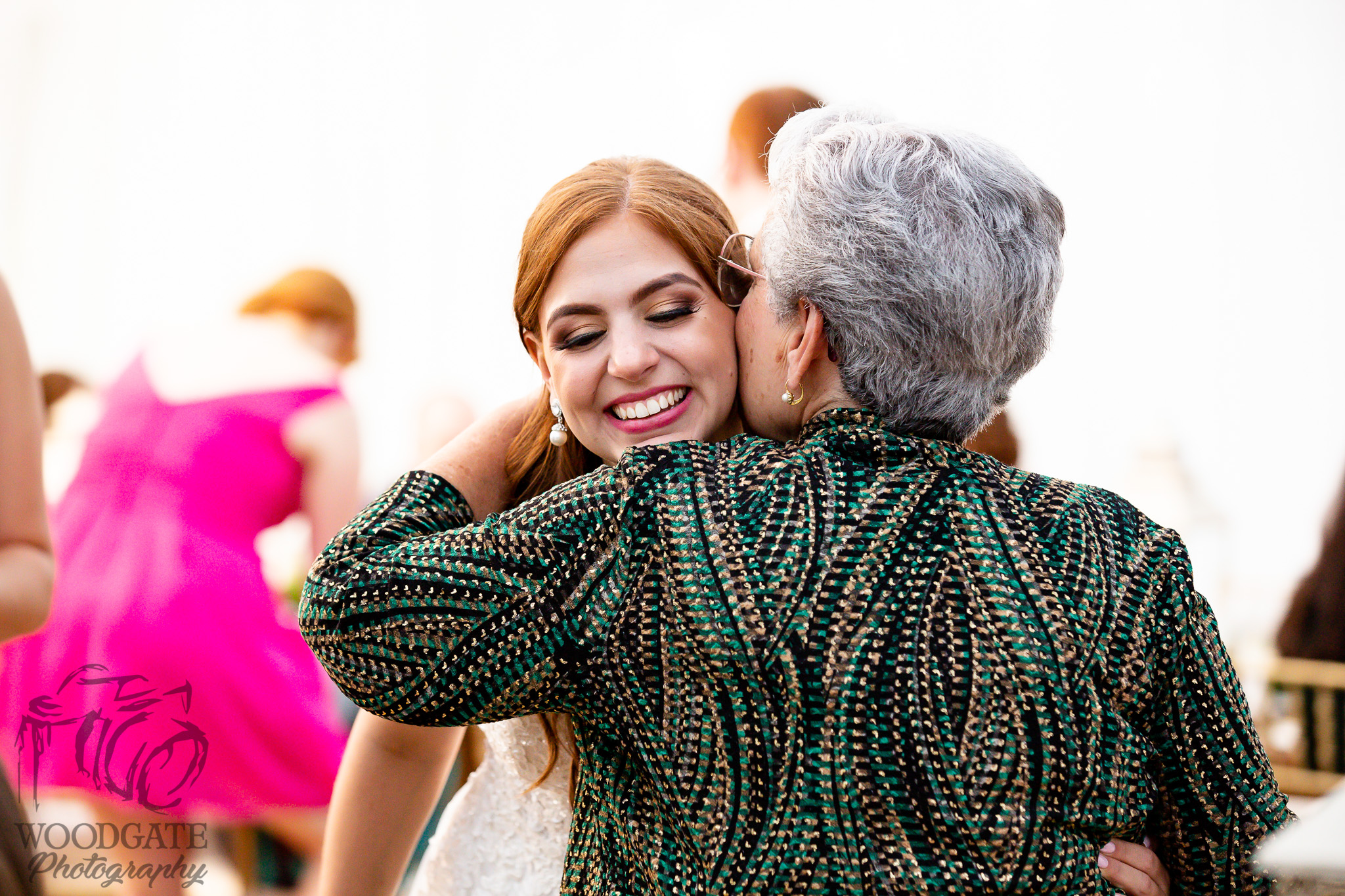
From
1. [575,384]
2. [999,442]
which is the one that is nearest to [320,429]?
[575,384]

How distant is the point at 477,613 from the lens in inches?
44.8

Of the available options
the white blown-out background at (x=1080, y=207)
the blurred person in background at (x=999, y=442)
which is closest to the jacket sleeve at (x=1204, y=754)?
the blurred person in background at (x=999, y=442)

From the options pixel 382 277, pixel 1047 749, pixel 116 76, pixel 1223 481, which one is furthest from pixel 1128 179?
pixel 116 76

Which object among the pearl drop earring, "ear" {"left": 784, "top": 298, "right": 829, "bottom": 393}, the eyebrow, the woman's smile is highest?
the eyebrow

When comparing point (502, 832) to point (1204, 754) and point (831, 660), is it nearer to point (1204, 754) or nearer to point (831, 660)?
point (831, 660)

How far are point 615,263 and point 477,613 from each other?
2.08 feet

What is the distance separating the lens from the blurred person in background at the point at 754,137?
2.62 metres

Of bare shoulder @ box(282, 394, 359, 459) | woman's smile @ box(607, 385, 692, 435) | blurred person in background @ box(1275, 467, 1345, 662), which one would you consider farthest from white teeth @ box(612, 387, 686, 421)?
blurred person in background @ box(1275, 467, 1345, 662)

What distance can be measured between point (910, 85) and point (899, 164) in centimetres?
527

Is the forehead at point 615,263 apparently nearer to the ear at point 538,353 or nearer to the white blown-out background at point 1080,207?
the ear at point 538,353

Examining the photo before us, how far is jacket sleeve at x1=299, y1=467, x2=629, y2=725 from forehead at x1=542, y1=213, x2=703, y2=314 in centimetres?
44

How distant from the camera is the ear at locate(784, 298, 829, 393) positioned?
1271mm

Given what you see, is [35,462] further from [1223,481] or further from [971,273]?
[1223,481]

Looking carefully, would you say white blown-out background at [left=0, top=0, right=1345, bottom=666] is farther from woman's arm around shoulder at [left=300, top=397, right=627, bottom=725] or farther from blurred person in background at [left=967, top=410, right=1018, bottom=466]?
woman's arm around shoulder at [left=300, top=397, right=627, bottom=725]
